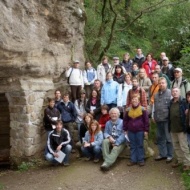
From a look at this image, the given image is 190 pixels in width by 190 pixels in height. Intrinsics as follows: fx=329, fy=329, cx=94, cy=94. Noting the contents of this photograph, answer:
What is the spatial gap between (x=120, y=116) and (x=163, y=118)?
1.58m

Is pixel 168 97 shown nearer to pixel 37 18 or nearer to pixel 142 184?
pixel 142 184

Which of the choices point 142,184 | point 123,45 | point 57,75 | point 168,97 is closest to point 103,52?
point 123,45

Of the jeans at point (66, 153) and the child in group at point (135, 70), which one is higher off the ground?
the child in group at point (135, 70)

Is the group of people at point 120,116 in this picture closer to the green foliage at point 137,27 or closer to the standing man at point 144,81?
the standing man at point 144,81

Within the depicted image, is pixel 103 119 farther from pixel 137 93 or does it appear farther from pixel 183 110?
pixel 183 110

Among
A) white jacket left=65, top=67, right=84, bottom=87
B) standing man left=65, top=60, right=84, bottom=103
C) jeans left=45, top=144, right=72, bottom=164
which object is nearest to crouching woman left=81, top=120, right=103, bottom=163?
jeans left=45, top=144, right=72, bottom=164

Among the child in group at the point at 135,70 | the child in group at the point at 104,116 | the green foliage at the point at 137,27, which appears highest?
the green foliage at the point at 137,27

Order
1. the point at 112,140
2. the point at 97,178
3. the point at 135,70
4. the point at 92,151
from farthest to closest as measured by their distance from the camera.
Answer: the point at 135,70 < the point at 92,151 < the point at 112,140 < the point at 97,178

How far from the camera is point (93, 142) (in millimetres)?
8062

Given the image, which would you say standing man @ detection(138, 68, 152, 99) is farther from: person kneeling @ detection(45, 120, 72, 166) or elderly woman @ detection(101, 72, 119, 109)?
person kneeling @ detection(45, 120, 72, 166)

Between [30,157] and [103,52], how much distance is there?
593 centimetres

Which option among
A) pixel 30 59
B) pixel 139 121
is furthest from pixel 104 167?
pixel 30 59

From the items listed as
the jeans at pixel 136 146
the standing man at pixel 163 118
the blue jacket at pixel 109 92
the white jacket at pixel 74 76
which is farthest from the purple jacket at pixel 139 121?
the white jacket at pixel 74 76

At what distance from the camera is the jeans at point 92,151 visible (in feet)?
26.3
